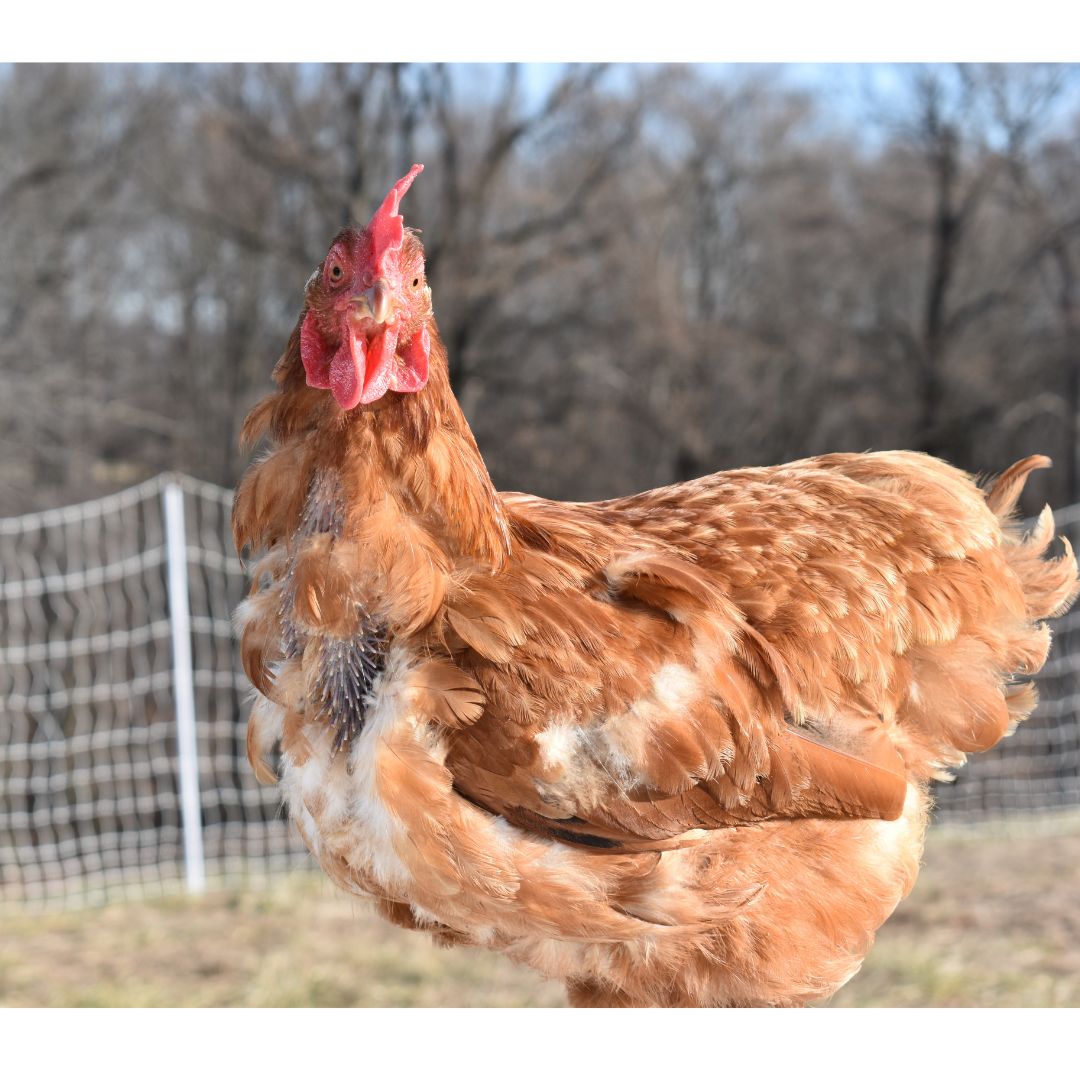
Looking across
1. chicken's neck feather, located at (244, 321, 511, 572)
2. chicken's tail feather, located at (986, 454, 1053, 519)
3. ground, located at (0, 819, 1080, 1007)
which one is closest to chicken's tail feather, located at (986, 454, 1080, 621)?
chicken's tail feather, located at (986, 454, 1053, 519)

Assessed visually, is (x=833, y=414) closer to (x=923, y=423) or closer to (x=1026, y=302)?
(x=923, y=423)

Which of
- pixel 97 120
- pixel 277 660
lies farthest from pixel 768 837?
pixel 97 120

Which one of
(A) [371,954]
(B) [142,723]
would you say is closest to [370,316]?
(A) [371,954]

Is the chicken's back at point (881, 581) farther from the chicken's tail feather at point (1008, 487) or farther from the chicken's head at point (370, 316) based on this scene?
the chicken's head at point (370, 316)

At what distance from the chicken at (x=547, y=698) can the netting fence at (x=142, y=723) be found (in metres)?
3.29

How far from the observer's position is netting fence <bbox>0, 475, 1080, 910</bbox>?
4.60 metres

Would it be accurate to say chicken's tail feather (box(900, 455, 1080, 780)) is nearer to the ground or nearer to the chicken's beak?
the chicken's beak

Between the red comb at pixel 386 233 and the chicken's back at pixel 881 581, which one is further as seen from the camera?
the chicken's back at pixel 881 581

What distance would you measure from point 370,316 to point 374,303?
0.02m

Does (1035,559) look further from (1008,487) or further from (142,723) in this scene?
(142,723)

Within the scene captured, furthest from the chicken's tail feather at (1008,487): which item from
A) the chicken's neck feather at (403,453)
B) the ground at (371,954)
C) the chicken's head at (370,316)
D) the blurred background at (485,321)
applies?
the blurred background at (485,321)

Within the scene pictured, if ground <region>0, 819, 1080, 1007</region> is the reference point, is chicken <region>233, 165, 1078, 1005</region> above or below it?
above

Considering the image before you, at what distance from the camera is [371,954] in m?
3.66

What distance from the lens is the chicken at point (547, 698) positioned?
1.19m
